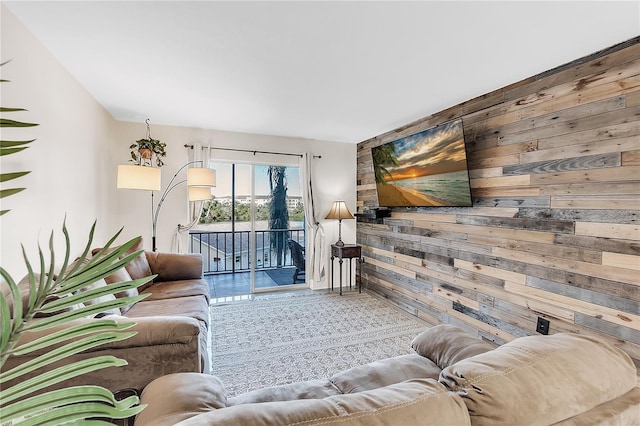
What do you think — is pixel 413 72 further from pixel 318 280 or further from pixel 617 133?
pixel 318 280

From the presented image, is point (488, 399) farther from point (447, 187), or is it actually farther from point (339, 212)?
point (339, 212)

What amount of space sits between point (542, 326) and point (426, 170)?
5.79 feet

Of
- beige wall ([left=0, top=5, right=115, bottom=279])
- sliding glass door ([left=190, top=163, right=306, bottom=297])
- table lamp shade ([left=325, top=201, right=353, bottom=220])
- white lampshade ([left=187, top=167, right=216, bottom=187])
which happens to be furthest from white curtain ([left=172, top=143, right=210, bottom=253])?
table lamp shade ([left=325, top=201, right=353, bottom=220])

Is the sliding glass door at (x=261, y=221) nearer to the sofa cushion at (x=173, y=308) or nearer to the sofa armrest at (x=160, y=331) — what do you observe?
the sofa cushion at (x=173, y=308)

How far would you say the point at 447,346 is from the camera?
161 centimetres

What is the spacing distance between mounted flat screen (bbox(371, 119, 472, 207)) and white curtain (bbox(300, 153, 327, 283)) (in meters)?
1.07

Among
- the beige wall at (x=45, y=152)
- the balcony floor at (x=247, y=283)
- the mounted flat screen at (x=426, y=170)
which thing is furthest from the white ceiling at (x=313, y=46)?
the balcony floor at (x=247, y=283)

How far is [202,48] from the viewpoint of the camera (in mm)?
2084

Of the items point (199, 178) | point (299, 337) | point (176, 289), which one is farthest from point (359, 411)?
point (199, 178)

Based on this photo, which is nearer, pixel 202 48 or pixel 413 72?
pixel 202 48

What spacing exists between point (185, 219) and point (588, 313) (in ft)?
14.0

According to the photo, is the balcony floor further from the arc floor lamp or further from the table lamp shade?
the arc floor lamp

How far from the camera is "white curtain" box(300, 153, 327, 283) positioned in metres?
4.71

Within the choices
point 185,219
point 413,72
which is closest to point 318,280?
point 185,219
